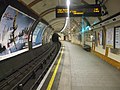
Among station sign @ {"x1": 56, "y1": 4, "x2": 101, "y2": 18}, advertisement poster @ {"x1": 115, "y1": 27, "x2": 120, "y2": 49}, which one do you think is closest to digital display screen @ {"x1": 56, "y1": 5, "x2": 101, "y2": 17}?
station sign @ {"x1": 56, "y1": 4, "x2": 101, "y2": 18}

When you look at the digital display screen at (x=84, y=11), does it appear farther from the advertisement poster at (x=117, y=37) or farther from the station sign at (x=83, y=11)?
the advertisement poster at (x=117, y=37)

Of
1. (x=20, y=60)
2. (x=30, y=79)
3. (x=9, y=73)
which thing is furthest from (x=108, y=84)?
(x=20, y=60)

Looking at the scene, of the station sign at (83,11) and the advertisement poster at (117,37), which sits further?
the station sign at (83,11)

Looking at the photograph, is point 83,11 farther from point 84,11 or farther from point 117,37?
point 117,37

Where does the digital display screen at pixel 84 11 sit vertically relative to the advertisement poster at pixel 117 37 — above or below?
above

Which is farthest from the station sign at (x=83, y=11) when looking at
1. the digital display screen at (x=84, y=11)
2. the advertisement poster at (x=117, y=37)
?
the advertisement poster at (x=117, y=37)

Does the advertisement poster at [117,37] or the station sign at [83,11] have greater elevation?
the station sign at [83,11]

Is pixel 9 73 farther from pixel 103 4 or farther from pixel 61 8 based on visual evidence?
pixel 103 4

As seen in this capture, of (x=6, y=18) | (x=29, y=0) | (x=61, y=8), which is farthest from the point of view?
(x=61, y=8)

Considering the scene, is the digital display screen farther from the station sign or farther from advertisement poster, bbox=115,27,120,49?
advertisement poster, bbox=115,27,120,49

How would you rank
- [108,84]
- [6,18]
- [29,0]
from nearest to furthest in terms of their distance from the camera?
[108,84] → [6,18] → [29,0]

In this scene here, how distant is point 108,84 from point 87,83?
0.69 meters

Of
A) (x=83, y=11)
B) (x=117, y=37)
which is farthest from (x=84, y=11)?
(x=117, y=37)

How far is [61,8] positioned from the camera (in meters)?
10.9
